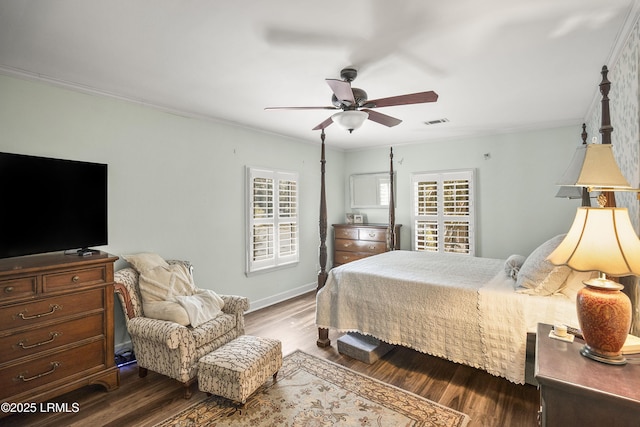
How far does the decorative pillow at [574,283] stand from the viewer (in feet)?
7.16

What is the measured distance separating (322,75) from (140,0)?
1367mm

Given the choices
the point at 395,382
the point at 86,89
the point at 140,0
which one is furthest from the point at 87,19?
the point at 395,382

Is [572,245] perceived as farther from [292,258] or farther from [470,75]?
[292,258]

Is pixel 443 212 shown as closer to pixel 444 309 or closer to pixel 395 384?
pixel 444 309

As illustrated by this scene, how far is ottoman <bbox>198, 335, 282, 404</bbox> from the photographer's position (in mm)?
2170

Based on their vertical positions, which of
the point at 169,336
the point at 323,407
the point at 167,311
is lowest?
the point at 323,407

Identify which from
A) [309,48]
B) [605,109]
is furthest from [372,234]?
[605,109]

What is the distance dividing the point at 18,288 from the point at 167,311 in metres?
0.95

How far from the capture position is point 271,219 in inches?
183

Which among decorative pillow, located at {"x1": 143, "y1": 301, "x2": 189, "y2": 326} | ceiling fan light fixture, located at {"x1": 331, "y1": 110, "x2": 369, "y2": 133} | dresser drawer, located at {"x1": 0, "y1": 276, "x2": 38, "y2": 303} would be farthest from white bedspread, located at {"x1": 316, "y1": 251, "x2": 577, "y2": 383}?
dresser drawer, located at {"x1": 0, "y1": 276, "x2": 38, "y2": 303}

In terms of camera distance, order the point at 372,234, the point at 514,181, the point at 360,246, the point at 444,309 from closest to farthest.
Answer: the point at 444,309, the point at 514,181, the point at 372,234, the point at 360,246

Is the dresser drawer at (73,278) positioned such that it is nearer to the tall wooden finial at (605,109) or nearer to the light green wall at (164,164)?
the light green wall at (164,164)

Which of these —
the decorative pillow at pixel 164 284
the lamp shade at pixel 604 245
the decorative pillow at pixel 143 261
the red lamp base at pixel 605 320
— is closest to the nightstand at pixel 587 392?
the red lamp base at pixel 605 320

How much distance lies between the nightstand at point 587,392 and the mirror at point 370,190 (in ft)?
14.8
